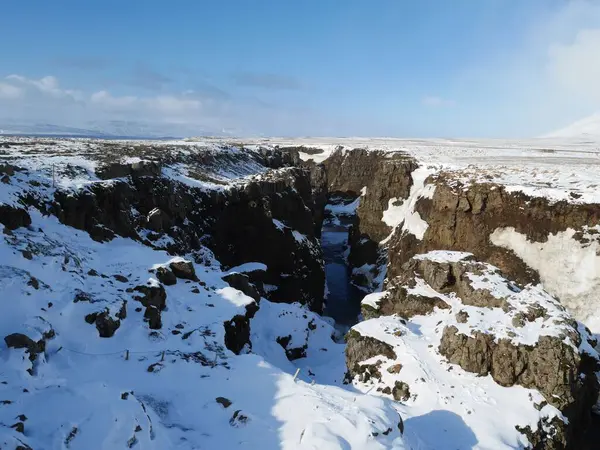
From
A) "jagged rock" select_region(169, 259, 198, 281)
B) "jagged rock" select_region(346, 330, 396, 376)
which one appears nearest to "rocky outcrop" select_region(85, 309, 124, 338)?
"jagged rock" select_region(169, 259, 198, 281)

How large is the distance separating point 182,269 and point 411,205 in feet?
122

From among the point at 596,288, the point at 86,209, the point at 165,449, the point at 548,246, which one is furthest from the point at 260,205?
the point at 165,449

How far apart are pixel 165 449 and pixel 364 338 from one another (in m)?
14.8

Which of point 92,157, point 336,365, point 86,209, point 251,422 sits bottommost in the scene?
point 336,365

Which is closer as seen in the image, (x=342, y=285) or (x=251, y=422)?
(x=251, y=422)

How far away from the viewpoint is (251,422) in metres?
12.7

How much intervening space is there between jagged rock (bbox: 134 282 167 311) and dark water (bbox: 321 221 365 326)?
2948 cm

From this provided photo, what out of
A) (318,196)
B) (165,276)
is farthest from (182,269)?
(318,196)

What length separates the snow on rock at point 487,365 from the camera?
18406 millimetres

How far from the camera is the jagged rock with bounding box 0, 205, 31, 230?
68.1 ft

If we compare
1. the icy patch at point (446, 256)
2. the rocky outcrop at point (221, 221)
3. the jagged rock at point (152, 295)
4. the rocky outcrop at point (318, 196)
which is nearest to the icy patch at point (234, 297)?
the rocky outcrop at point (221, 221)

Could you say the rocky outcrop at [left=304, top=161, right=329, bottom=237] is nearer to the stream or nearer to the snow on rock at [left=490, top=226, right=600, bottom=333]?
the stream

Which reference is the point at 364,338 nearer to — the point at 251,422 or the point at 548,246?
the point at 251,422

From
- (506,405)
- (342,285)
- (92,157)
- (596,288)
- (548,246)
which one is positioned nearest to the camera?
(506,405)
